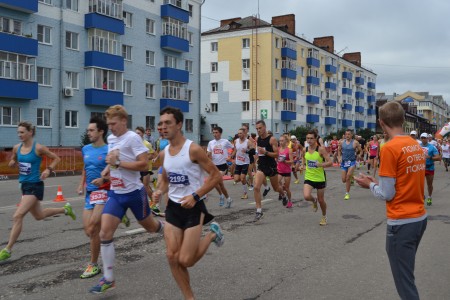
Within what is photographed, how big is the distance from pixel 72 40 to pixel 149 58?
8.14m

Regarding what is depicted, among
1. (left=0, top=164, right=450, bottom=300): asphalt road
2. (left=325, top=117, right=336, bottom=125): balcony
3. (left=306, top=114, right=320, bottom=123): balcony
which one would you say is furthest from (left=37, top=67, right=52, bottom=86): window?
(left=325, top=117, right=336, bottom=125): balcony

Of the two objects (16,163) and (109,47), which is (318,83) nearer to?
(109,47)

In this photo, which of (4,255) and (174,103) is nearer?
(4,255)

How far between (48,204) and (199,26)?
36613mm

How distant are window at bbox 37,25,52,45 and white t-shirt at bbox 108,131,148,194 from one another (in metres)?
28.1

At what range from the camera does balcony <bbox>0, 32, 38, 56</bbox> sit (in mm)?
27531

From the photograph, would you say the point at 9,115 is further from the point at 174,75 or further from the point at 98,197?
the point at 98,197

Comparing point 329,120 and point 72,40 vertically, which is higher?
point 72,40

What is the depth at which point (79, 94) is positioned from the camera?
108 feet

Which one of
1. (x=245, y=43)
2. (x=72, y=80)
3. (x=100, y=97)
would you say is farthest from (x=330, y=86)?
(x=72, y=80)

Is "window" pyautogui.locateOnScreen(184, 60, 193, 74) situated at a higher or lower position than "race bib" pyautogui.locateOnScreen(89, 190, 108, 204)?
higher

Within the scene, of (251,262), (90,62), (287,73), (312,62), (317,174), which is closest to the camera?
(251,262)

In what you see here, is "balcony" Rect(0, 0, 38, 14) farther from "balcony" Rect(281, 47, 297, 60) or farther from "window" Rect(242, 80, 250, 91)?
"balcony" Rect(281, 47, 297, 60)

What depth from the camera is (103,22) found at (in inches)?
1326
